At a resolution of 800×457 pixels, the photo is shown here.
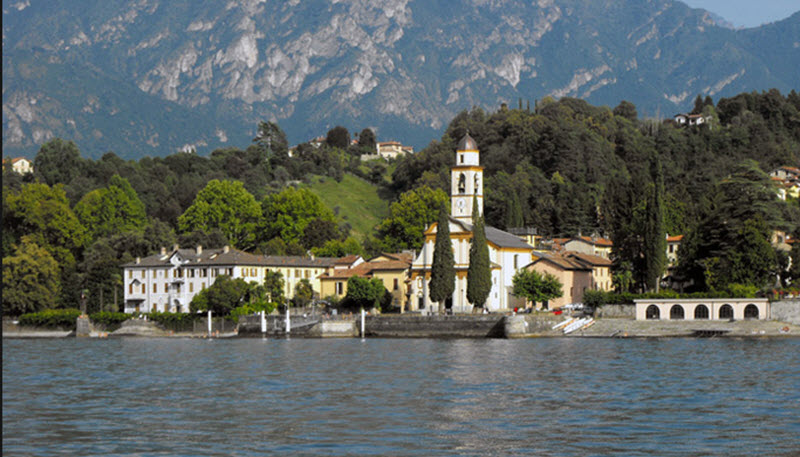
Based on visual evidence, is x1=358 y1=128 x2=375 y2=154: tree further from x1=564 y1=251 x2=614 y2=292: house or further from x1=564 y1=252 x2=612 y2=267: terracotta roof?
x1=564 y1=252 x2=612 y2=267: terracotta roof

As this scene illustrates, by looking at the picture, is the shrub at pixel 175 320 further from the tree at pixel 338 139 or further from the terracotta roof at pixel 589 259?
the tree at pixel 338 139

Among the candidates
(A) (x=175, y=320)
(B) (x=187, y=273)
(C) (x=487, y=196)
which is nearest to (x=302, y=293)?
(B) (x=187, y=273)

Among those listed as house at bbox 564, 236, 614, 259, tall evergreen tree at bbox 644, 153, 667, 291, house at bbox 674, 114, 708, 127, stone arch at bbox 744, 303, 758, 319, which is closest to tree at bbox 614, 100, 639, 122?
house at bbox 674, 114, 708, 127

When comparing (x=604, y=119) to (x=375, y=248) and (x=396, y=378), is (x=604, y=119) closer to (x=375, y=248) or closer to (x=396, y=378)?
(x=375, y=248)

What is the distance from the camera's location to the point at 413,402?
3216 cm

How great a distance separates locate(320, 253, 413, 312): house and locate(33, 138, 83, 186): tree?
6090 centimetres

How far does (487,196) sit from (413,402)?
84.6 metres

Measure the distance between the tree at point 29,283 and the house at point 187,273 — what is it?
6.28m

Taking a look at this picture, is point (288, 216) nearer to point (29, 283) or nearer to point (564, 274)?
point (29, 283)

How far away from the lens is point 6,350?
210 ft

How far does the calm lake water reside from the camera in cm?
2358

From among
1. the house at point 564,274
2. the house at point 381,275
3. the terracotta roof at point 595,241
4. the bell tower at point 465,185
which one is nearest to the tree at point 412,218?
the house at point 381,275

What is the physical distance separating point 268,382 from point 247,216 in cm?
7809

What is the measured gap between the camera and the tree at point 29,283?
288 feet
